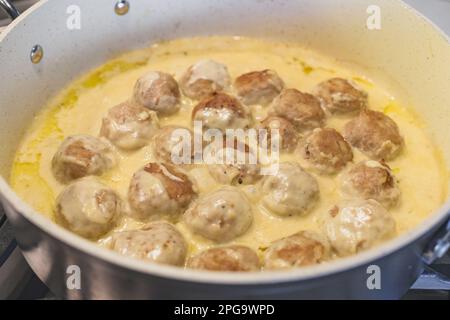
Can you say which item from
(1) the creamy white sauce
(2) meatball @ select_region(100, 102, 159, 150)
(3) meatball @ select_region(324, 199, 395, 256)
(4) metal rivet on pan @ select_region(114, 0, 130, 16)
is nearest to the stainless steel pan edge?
(3) meatball @ select_region(324, 199, 395, 256)

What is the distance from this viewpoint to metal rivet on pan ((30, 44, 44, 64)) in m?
1.84

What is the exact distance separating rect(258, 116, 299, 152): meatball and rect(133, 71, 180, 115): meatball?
33 cm

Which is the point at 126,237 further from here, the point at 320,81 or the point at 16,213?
the point at 320,81

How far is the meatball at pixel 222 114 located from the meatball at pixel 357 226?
0.46 meters

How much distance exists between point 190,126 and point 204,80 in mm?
190

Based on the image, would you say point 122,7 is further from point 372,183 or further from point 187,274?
point 187,274

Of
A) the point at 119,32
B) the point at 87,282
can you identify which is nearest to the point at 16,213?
the point at 87,282

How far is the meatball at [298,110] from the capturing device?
177cm

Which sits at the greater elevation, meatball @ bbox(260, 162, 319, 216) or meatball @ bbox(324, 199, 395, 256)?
meatball @ bbox(260, 162, 319, 216)

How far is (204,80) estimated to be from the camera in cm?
190

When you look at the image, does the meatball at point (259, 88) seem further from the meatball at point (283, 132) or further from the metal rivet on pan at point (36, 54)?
the metal rivet on pan at point (36, 54)

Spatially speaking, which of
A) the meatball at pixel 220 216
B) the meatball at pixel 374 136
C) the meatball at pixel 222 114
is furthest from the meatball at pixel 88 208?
the meatball at pixel 374 136

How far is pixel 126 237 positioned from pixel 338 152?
2.28ft

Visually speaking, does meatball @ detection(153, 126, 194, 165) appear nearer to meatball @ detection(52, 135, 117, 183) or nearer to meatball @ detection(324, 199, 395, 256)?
meatball @ detection(52, 135, 117, 183)
